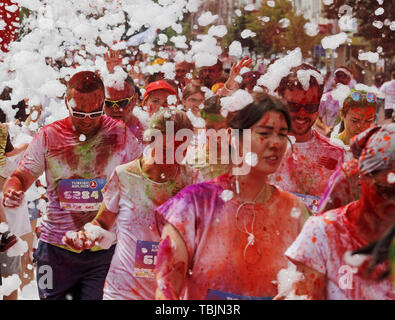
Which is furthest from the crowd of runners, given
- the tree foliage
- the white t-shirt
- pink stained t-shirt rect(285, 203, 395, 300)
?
the tree foliage

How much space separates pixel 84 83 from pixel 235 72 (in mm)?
1224

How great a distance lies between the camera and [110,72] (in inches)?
207

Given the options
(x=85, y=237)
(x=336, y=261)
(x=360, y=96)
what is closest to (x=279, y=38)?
(x=360, y=96)

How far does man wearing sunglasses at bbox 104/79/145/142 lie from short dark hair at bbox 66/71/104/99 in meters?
0.47

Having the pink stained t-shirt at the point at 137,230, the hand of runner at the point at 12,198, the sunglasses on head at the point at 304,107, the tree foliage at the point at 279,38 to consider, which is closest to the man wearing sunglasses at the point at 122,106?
the hand of runner at the point at 12,198

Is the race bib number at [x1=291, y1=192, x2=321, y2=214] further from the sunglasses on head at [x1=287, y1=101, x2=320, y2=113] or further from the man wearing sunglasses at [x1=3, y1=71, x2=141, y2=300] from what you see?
the man wearing sunglasses at [x1=3, y1=71, x2=141, y2=300]

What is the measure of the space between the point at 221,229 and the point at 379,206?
0.64 meters

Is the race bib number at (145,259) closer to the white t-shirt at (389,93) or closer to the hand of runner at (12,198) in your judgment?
the hand of runner at (12,198)

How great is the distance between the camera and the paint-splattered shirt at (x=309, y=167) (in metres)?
3.76

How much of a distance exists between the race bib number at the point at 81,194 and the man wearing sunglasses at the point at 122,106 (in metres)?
0.58
